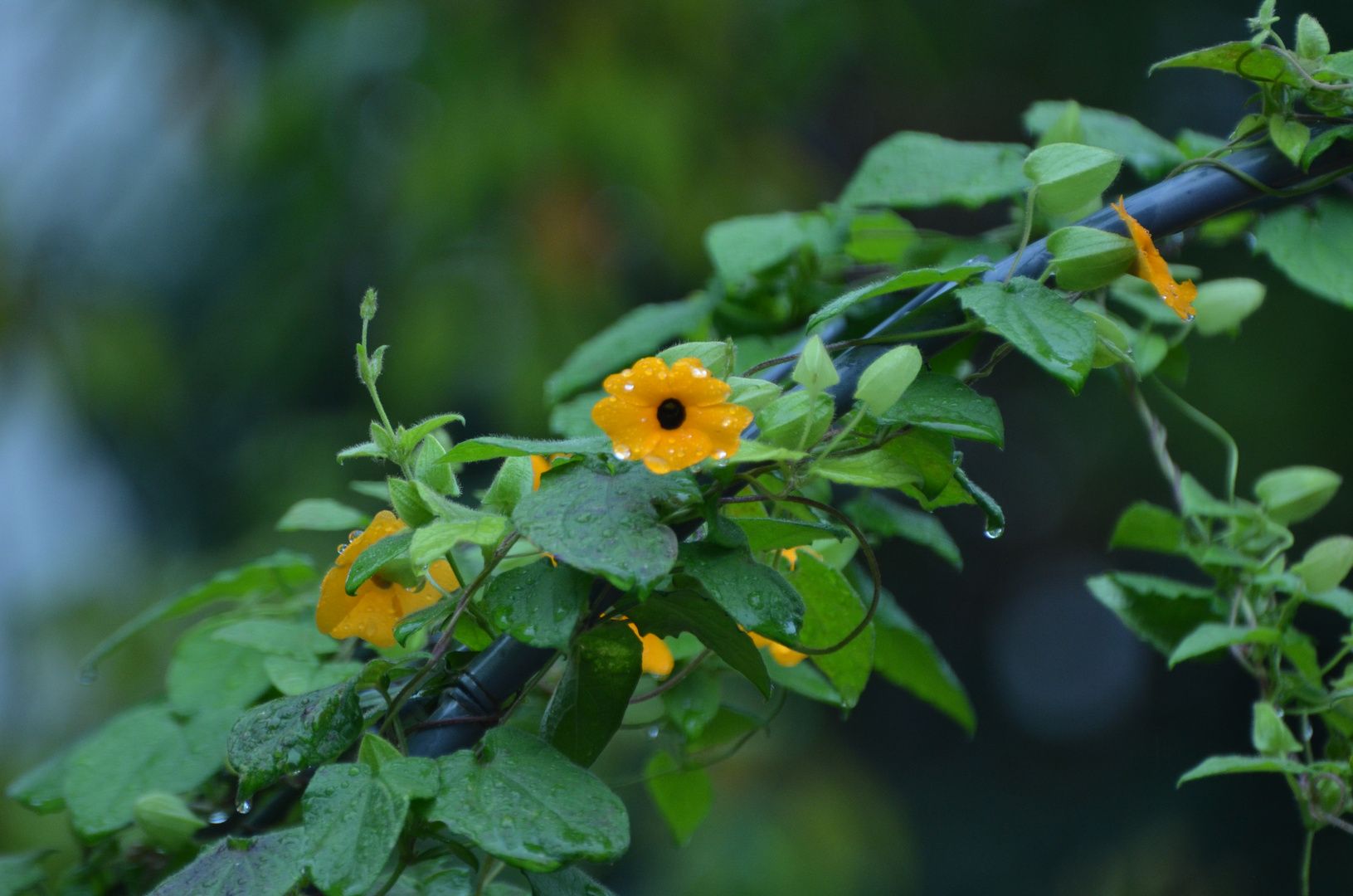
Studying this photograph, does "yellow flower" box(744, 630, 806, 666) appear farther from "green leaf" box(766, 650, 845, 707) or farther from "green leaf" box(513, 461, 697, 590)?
"green leaf" box(513, 461, 697, 590)

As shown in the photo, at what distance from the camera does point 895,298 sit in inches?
19.5

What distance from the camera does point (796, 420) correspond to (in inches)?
11.6

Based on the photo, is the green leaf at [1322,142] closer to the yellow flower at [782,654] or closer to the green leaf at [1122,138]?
the green leaf at [1122,138]

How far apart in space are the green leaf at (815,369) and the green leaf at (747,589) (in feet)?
0.17

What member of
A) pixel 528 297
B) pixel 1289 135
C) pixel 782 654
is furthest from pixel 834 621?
pixel 528 297

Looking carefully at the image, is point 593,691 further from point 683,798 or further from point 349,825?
point 683,798

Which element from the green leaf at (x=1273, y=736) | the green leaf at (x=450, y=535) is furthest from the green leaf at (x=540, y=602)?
the green leaf at (x=1273, y=736)

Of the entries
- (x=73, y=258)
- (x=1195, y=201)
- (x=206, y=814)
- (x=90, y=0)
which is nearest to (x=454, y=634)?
(x=206, y=814)

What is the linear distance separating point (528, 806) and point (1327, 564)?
39 cm

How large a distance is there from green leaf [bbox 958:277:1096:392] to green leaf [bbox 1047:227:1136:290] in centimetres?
1

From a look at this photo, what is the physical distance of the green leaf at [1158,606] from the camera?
1.64ft

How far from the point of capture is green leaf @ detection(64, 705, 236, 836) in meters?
0.42

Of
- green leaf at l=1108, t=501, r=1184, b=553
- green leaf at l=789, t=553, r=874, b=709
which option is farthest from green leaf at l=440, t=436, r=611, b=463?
green leaf at l=1108, t=501, r=1184, b=553

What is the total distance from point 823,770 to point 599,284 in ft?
3.30
